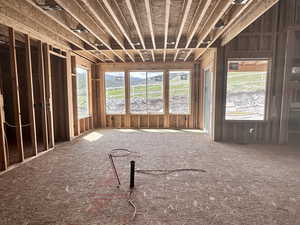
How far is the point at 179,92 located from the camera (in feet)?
25.3

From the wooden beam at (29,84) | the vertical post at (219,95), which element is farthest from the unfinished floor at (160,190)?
the vertical post at (219,95)

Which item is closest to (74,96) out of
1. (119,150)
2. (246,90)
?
(119,150)

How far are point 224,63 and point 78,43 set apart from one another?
173 inches

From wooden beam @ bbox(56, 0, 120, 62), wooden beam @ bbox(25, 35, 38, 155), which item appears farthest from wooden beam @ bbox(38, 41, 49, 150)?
wooden beam @ bbox(56, 0, 120, 62)

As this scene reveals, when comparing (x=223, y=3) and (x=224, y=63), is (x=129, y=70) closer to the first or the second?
(x=224, y=63)

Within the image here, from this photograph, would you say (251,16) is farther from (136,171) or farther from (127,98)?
(127,98)

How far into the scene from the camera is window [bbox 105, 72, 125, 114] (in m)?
7.83

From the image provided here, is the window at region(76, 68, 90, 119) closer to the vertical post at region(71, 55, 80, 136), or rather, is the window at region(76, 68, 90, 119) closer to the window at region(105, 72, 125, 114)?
the vertical post at region(71, 55, 80, 136)

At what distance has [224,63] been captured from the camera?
17.7 feet

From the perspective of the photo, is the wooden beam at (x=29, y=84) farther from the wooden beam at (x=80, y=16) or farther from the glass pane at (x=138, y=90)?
the glass pane at (x=138, y=90)

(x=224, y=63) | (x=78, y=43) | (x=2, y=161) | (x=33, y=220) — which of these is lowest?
(x=33, y=220)

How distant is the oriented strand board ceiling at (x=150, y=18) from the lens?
3.13 m

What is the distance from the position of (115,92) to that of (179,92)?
2800mm

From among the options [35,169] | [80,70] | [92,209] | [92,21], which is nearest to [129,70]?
[80,70]
